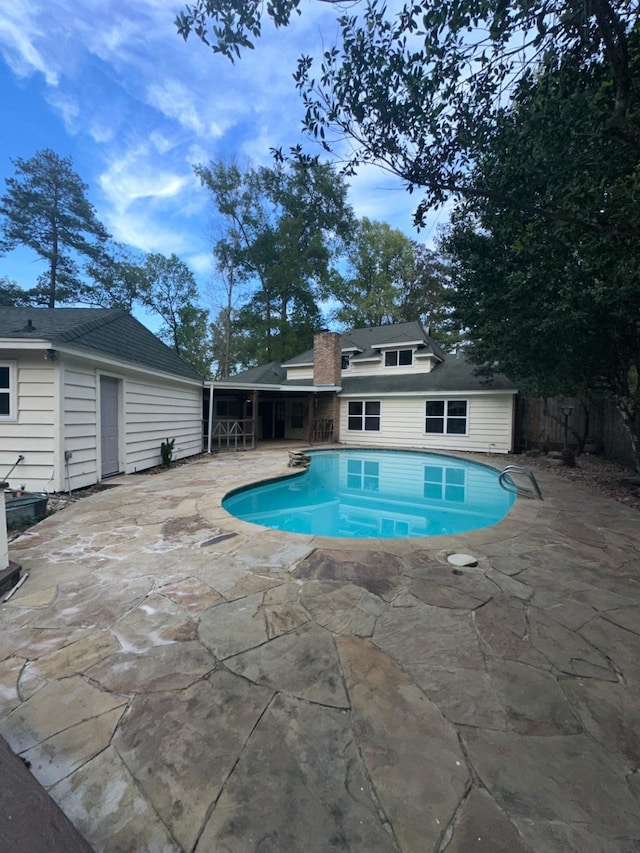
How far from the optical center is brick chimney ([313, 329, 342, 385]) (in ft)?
51.6

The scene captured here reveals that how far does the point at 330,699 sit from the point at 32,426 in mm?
6579

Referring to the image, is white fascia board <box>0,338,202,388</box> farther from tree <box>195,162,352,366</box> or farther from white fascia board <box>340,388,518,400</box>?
tree <box>195,162,352,366</box>

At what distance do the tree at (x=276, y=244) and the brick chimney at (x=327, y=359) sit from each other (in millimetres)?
7843

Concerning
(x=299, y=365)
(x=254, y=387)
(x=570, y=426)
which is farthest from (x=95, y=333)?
(x=570, y=426)

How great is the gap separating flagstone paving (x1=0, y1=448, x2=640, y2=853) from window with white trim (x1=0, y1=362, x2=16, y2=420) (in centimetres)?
366

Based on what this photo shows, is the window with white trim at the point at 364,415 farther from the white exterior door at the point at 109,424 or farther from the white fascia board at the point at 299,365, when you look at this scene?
the white exterior door at the point at 109,424

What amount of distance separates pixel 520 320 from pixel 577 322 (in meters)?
1.15

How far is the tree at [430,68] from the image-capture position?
10.2 ft

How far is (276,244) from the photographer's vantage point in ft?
74.6

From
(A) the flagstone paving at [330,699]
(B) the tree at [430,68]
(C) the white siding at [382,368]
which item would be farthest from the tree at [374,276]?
(A) the flagstone paving at [330,699]

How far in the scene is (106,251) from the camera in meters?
23.2

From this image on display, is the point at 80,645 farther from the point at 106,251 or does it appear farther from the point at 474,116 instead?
the point at 106,251

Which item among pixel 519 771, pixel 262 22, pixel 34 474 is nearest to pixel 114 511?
pixel 34 474

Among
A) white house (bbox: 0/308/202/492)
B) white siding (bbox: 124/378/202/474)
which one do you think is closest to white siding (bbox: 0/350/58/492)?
white house (bbox: 0/308/202/492)
